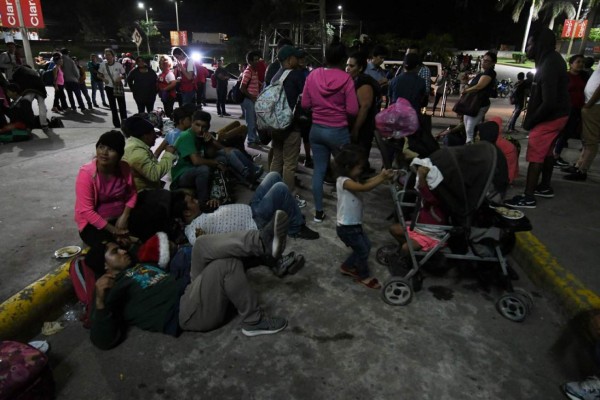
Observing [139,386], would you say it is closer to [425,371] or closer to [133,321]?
[133,321]

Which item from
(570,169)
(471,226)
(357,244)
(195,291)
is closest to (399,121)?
(471,226)

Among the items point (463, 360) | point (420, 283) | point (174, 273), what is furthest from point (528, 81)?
point (174, 273)

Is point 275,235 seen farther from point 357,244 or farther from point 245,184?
point 245,184

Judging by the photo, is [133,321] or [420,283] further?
[420,283]

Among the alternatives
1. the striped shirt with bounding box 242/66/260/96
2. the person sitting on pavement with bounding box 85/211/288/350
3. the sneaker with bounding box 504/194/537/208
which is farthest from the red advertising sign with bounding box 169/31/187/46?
the person sitting on pavement with bounding box 85/211/288/350

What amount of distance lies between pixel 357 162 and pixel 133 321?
2.07 meters

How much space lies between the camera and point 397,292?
313cm

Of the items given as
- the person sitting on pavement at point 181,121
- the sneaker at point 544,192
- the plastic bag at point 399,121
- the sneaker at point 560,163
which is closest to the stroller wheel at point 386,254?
the plastic bag at point 399,121

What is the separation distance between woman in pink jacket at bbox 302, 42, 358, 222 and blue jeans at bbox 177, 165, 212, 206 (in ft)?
4.30

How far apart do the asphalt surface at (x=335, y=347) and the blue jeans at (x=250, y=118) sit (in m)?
4.45

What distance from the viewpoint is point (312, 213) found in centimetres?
481

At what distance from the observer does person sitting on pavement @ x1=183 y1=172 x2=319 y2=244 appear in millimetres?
3414

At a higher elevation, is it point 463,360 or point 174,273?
point 174,273

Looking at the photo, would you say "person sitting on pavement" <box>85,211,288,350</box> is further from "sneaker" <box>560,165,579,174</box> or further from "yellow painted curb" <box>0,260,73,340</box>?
"sneaker" <box>560,165,579,174</box>
